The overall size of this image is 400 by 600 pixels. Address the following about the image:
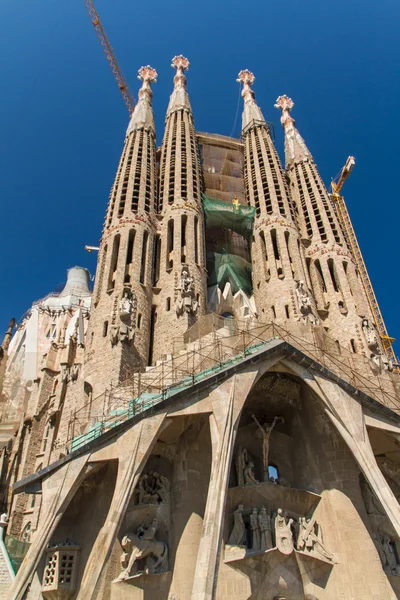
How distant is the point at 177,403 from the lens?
610 inches

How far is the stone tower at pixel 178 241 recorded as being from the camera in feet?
74.4

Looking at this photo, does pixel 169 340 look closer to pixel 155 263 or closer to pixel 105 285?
pixel 105 285

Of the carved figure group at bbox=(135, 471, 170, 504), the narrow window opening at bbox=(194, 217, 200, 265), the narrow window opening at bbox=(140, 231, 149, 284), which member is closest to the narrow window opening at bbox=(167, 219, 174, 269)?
the narrow window opening at bbox=(194, 217, 200, 265)

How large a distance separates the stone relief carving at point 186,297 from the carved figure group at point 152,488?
8175mm

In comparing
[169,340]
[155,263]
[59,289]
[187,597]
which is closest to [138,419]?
[187,597]

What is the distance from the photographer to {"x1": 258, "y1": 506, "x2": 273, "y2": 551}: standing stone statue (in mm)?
15711

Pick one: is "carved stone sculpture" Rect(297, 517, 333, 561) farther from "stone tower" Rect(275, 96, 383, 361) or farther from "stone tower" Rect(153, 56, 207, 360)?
"stone tower" Rect(153, 56, 207, 360)

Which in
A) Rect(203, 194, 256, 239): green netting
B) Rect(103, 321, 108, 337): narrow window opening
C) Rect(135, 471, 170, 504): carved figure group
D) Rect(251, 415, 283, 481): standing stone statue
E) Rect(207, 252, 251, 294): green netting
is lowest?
Rect(135, 471, 170, 504): carved figure group

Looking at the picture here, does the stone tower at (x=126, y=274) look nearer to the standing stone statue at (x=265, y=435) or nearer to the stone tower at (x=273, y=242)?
the standing stone statue at (x=265, y=435)

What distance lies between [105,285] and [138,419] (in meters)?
9.52

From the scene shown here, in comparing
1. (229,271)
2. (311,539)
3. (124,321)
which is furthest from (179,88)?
(311,539)

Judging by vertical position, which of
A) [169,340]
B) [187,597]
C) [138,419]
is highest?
[169,340]

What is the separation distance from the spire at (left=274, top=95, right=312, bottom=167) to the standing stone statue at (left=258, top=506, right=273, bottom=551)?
25.1m

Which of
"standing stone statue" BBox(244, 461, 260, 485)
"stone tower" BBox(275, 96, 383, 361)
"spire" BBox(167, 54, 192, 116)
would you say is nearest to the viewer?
"standing stone statue" BBox(244, 461, 260, 485)
